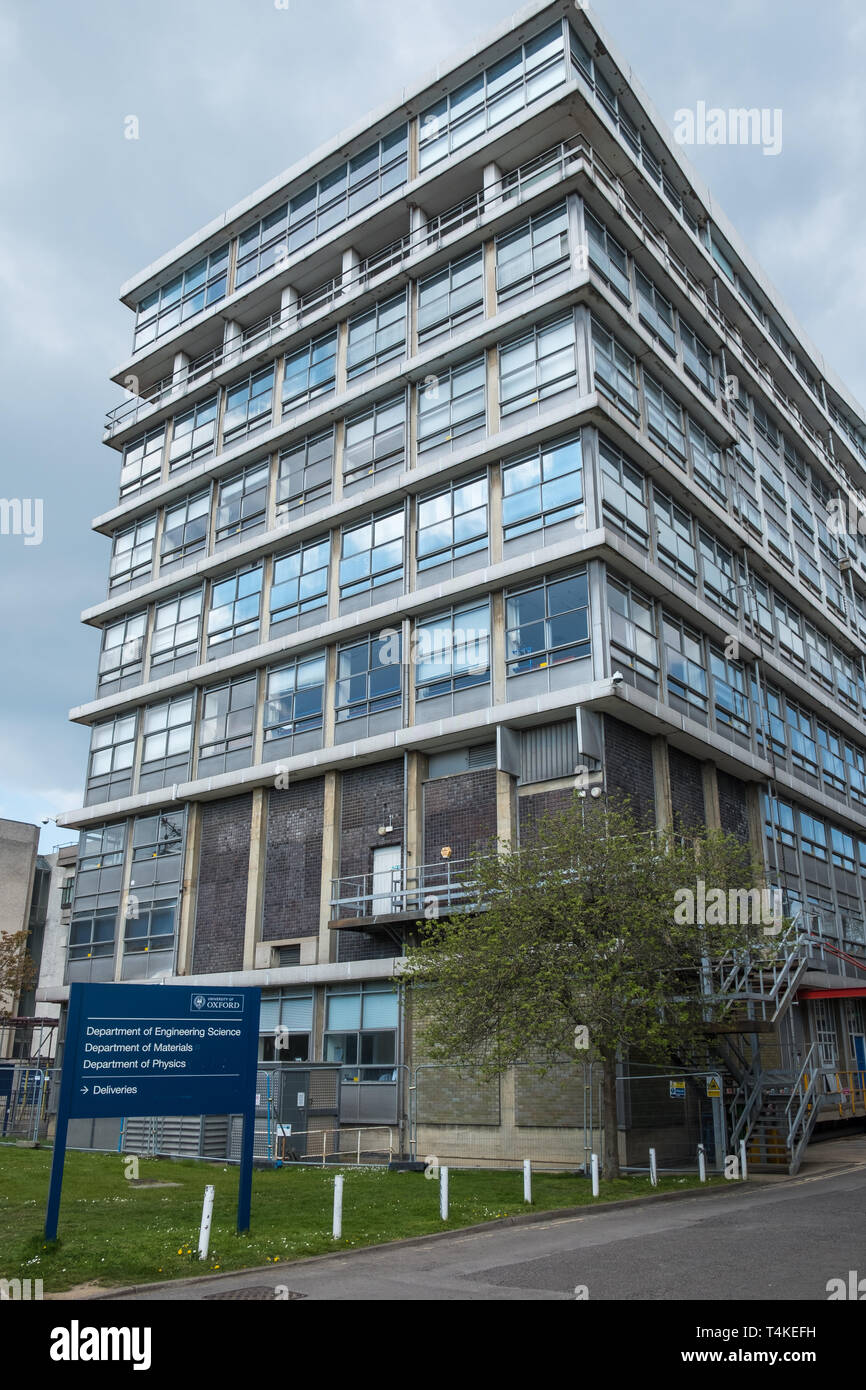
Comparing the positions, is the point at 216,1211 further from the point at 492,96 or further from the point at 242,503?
the point at 492,96

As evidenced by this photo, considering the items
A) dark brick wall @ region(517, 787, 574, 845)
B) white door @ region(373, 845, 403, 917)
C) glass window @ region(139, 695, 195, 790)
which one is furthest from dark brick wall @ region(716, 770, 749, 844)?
glass window @ region(139, 695, 195, 790)

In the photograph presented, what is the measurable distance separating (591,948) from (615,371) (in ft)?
60.8

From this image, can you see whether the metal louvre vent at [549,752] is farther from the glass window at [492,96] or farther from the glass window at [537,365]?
the glass window at [492,96]

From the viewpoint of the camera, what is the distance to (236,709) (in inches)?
1390

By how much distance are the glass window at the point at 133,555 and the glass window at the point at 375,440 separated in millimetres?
10468

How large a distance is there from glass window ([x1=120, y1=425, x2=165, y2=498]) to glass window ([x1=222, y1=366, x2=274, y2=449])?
12.9 feet

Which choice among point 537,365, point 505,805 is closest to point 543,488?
point 537,365

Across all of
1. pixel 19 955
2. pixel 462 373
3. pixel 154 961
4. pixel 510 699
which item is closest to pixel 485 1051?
pixel 510 699

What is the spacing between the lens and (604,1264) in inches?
438

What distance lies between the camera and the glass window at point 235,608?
119 feet

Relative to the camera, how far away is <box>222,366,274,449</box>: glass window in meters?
38.9

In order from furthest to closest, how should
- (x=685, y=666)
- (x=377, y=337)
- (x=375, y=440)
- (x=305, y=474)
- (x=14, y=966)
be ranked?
(x=14, y=966)
(x=305, y=474)
(x=377, y=337)
(x=375, y=440)
(x=685, y=666)

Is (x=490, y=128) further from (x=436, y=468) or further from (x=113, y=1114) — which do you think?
(x=113, y=1114)

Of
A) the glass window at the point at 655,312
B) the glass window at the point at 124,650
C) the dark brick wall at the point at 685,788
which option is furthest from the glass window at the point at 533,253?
the glass window at the point at 124,650
